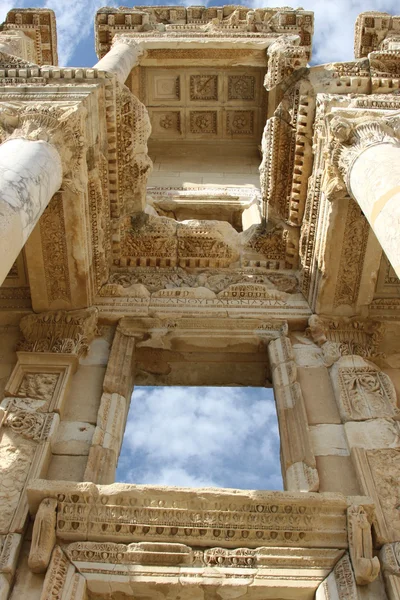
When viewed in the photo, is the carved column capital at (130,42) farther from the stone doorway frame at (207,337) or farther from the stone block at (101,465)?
the stone block at (101,465)

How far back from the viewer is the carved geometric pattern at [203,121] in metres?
16.6

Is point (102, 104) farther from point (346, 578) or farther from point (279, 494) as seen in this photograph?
point (346, 578)

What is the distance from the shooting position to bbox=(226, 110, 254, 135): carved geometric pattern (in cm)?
1650

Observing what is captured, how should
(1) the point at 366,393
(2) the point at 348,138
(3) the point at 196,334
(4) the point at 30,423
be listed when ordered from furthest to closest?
(3) the point at 196,334 → (1) the point at 366,393 → (2) the point at 348,138 → (4) the point at 30,423

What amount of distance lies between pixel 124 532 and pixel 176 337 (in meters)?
3.21

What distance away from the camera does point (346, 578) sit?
6059 mm

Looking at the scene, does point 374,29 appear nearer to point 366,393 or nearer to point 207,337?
point 207,337

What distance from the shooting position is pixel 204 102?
1636 centimetres

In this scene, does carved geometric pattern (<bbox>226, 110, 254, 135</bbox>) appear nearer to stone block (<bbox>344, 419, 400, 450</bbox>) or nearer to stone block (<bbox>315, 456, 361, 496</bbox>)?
stone block (<bbox>344, 419, 400, 450</bbox>)

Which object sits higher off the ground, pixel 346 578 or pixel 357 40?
pixel 357 40

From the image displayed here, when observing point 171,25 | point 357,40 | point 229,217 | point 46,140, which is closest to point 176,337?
point 46,140

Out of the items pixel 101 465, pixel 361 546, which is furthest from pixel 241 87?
pixel 361 546

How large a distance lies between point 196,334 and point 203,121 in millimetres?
8913

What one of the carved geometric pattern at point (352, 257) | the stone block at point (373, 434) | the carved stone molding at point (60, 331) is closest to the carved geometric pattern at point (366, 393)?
the stone block at point (373, 434)
